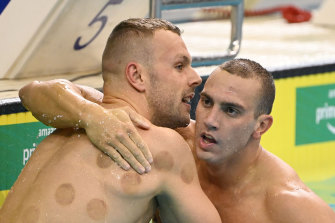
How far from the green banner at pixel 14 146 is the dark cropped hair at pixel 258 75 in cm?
168

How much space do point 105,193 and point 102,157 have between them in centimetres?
12

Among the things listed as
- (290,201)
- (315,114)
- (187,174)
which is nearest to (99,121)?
(187,174)

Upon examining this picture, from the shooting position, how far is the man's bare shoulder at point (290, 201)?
2.72m

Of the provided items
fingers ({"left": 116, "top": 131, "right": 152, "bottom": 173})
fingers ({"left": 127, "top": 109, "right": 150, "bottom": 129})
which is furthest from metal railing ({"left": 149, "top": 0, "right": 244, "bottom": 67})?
fingers ({"left": 116, "top": 131, "right": 152, "bottom": 173})

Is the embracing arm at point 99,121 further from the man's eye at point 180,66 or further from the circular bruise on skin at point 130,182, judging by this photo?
the man's eye at point 180,66

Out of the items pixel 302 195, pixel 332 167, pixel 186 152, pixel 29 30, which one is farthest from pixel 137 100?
pixel 332 167

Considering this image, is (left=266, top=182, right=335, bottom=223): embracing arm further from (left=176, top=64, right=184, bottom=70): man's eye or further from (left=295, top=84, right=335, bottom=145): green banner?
(left=295, top=84, right=335, bottom=145): green banner

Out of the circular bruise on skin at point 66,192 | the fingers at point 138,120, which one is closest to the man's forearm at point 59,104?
the fingers at point 138,120

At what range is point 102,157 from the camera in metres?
2.55

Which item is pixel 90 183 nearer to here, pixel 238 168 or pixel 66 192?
pixel 66 192

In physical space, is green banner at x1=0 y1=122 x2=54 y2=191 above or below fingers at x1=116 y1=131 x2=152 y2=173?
below

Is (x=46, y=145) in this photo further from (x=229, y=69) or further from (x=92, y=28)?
(x=92, y=28)

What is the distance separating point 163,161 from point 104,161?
209 mm

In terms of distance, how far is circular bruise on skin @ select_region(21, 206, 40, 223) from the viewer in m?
2.49
